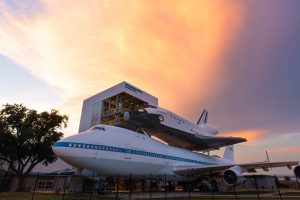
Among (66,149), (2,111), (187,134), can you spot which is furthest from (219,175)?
(2,111)

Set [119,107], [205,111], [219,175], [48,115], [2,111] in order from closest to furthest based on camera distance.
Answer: [219,175], [2,111], [48,115], [119,107], [205,111]

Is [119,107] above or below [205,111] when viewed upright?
below

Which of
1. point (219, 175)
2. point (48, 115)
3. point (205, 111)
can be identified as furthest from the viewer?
point (205, 111)

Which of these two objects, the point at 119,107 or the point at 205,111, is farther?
the point at 205,111

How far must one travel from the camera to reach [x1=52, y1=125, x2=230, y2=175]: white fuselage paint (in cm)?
1967

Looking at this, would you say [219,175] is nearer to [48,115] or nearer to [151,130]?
[151,130]

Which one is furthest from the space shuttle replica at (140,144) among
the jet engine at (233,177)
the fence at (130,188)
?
the fence at (130,188)

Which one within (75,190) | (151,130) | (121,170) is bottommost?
(75,190)

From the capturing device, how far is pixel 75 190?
2348 cm

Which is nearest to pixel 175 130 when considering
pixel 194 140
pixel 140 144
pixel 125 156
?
pixel 194 140

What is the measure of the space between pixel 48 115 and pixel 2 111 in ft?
22.3

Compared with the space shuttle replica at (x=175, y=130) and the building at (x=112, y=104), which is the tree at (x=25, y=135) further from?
the space shuttle replica at (x=175, y=130)

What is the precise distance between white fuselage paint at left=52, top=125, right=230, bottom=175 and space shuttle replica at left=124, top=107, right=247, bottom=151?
8.08m

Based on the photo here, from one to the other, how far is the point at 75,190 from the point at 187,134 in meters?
25.9
